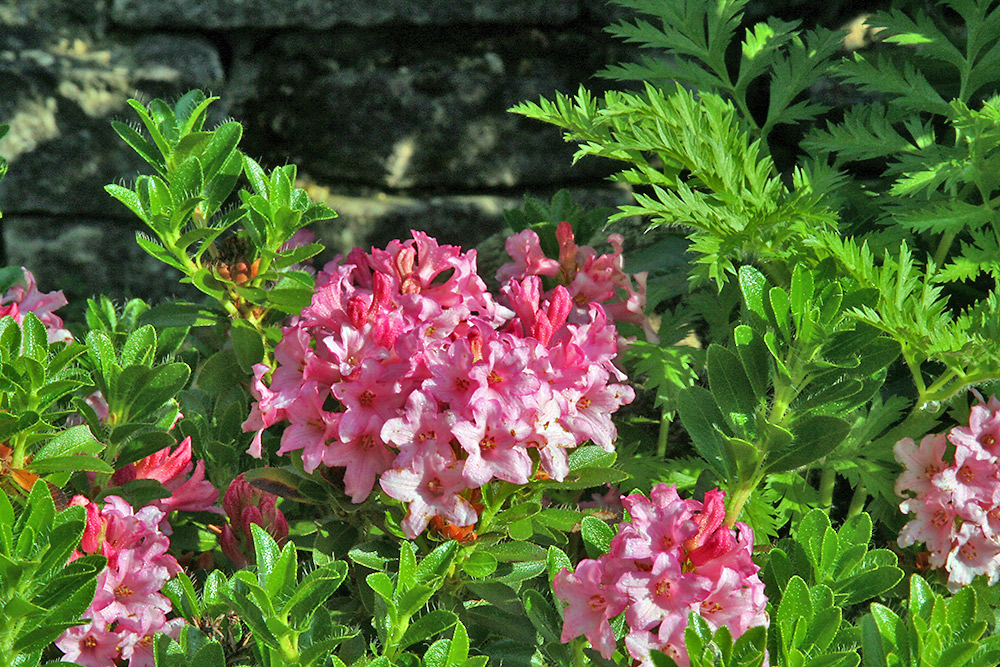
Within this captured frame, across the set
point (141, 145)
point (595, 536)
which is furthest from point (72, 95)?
point (595, 536)

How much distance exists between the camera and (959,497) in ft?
4.50

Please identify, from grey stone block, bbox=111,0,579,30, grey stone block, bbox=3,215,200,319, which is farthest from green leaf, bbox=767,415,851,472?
grey stone block, bbox=3,215,200,319

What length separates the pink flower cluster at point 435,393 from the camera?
1.15 metres

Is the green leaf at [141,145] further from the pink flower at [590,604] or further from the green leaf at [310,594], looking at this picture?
the pink flower at [590,604]

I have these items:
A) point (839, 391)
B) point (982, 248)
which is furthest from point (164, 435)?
point (982, 248)

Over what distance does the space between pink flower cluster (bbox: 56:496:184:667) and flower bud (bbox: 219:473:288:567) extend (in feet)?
0.55

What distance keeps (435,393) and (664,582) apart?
0.37 metres

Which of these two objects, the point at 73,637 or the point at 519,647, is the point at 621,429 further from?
the point at 73,637

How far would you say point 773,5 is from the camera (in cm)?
247

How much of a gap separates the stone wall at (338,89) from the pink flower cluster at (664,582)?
1895 millimetres

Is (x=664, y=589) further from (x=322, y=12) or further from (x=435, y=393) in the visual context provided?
(x=322, y=12)

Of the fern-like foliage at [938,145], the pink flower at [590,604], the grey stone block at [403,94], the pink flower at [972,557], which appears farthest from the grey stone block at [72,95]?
the pink flower at [972,557]

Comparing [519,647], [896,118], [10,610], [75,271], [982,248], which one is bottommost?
[75,271]

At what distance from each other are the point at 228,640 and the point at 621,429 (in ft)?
2.59
